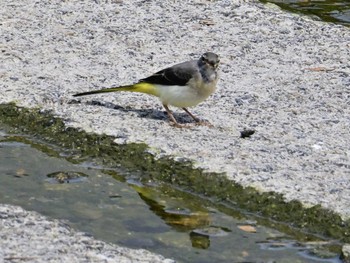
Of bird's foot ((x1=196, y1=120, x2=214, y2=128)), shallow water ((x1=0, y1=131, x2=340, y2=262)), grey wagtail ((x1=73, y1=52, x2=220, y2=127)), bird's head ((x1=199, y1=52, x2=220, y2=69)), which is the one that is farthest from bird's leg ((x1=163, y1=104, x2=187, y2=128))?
shallow water ((x1=0, y1=131, x2=340, y2=262))

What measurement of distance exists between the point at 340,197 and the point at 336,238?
1.50 feet

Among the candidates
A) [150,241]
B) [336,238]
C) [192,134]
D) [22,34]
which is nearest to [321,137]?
[192,134]

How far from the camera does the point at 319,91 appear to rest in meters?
8.09

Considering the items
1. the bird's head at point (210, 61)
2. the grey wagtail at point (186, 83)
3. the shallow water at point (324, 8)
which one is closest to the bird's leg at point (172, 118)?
the grey wagtail at point (186, 83)

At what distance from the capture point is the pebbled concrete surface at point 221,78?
6559 mm

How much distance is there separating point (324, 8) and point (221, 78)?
3282mm

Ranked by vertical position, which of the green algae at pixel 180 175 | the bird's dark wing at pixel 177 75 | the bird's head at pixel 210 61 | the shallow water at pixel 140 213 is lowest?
the shallow water at pixel 140 213

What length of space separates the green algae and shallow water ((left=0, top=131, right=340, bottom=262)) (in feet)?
0.26

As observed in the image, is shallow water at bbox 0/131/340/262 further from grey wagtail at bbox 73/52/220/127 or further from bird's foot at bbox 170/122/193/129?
grey wagtail at bbox 73/52/220/127

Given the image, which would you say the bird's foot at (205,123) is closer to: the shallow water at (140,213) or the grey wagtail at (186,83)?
the grey wagtail at (186,83)

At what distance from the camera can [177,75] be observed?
24.2ft

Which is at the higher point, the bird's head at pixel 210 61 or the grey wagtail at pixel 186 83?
the bird's head at pixel 210 61

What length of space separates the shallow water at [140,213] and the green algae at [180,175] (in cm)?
8

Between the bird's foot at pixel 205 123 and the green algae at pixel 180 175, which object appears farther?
the bird's foot at pixel 205 123
